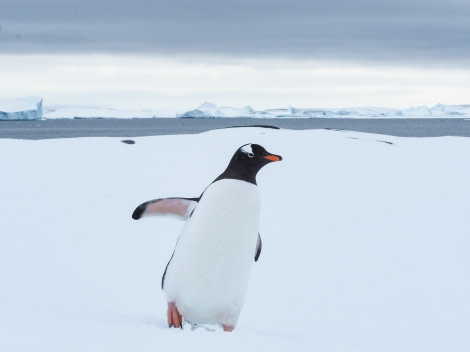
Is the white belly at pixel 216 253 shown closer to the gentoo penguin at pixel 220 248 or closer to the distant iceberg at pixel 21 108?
the gentoo penguin at pixel 220 248

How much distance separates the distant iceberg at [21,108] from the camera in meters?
92.0

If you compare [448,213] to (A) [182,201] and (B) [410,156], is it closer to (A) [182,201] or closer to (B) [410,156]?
(B) [410,156]

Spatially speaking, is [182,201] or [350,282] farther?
[350,282]

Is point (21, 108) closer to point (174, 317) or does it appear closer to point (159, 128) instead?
point (159, 128)

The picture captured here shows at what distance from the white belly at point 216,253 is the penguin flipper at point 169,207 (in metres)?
0.34

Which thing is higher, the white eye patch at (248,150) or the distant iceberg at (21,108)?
the white eye patch at (248,150)

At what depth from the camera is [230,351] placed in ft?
11.3

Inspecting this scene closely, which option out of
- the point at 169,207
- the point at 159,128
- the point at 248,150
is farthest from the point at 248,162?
the point at 159,128

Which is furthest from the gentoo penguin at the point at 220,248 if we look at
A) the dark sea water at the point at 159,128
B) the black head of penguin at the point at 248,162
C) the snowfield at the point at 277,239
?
the dark sea water at the point at 159,128

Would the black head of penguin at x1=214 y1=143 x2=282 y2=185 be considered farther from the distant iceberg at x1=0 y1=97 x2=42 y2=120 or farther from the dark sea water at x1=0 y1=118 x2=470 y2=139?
the distant iceberg at x1=0 y1=97 x2=42 y2=120

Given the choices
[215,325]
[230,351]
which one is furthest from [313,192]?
[230,351]

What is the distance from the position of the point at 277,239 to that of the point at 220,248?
4.53 meters

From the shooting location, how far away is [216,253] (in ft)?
15.9

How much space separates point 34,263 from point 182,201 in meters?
3.31
